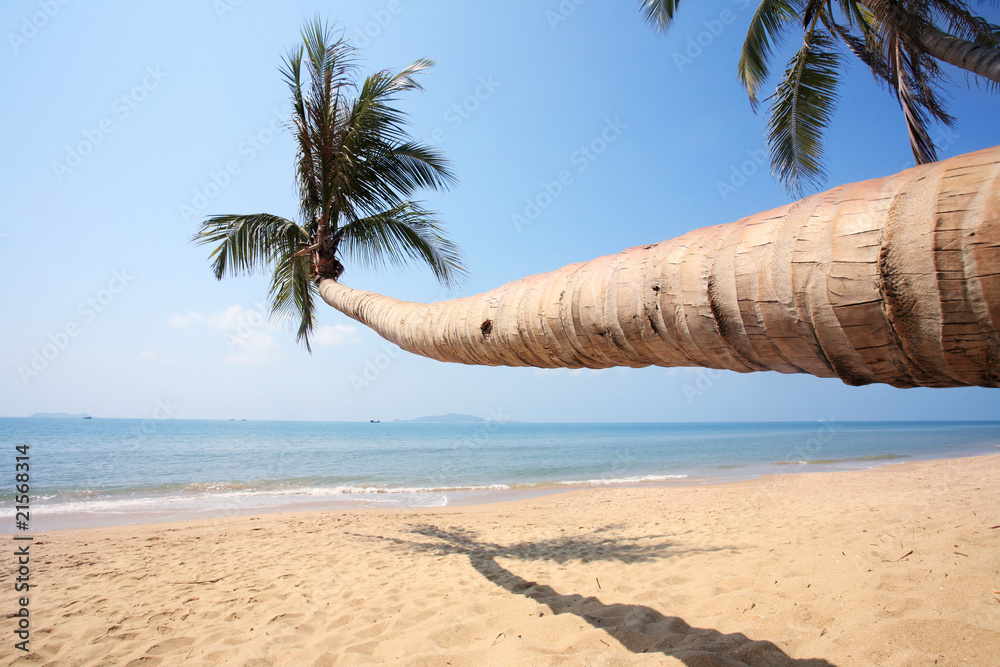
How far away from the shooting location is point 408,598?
4012 mm

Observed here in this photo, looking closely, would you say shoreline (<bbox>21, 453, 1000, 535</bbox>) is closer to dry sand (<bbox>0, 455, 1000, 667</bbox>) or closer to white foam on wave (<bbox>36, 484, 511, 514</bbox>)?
white foam on wave (<bbox>36, 484, 511, 514</bbox>)

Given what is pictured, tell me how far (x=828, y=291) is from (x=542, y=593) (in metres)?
3.75

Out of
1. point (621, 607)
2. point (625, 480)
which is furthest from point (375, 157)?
point (625, 480)

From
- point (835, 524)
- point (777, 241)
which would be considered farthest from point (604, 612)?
point (835, 524)

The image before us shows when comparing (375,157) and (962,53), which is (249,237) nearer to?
(375,157)

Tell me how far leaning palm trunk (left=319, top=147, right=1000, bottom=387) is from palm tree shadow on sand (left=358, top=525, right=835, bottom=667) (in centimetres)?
209

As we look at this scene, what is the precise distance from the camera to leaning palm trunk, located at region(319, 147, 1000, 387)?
81 cm

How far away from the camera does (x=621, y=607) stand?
3.47m

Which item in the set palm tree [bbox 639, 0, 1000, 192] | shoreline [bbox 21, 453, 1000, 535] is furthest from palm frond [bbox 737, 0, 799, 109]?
shoreline [bbox 21, 453, 1000, 535]

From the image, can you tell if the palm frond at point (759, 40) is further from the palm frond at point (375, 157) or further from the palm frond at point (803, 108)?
the palm frond at point (375, 157)

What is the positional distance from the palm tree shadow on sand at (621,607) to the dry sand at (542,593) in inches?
0.7

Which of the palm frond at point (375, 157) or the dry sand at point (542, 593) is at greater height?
the palm frond at point (375, 157)

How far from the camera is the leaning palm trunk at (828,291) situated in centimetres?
81

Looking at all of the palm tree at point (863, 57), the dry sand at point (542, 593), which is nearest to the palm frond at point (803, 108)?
the palm tree at point (863, 57)
